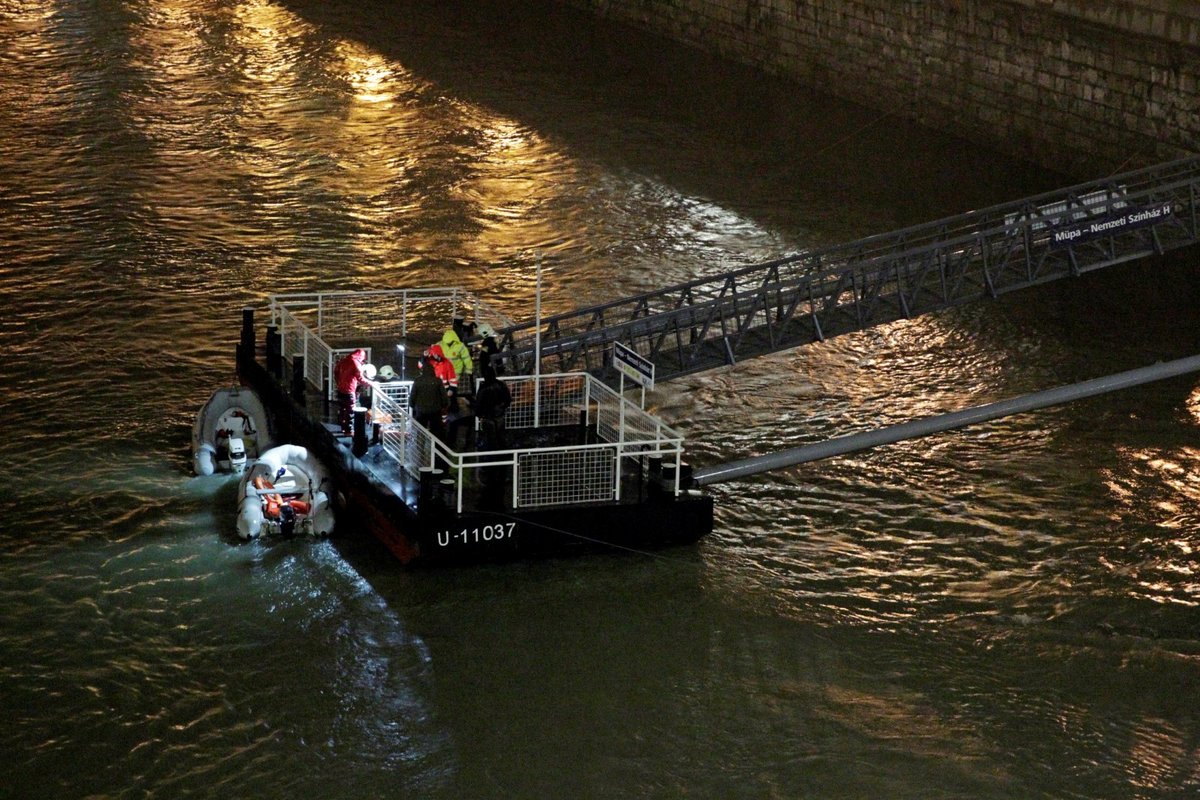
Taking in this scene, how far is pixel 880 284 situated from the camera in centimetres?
2547

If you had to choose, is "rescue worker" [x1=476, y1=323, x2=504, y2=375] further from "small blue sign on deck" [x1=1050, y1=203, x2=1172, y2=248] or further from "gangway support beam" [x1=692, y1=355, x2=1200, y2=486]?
"small blue sign on deck" [x1=1050, y1=203, x2=1172, y2=248]

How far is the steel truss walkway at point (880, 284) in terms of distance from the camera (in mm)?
24359

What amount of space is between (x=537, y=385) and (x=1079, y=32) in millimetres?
19410

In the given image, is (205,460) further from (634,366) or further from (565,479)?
(634,366)

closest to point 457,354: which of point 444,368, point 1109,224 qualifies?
point 444,368

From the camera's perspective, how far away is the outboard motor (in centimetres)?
2323

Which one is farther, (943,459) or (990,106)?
(990,106)

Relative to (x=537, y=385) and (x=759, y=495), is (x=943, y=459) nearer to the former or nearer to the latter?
(x=759, y=495)

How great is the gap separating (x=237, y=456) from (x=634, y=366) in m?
5.73

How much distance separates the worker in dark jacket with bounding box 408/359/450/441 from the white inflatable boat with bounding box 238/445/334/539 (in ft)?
4.74

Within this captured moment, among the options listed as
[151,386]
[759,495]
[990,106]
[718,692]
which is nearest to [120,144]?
[151,386]

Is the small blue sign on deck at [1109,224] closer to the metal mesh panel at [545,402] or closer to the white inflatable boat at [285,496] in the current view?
the metal mesh panel at [545,402]

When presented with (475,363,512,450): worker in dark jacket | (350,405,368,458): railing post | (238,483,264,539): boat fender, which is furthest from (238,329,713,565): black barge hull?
(475,363,512,450): worker in dark jacket

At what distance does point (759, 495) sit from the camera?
23.6 metres
